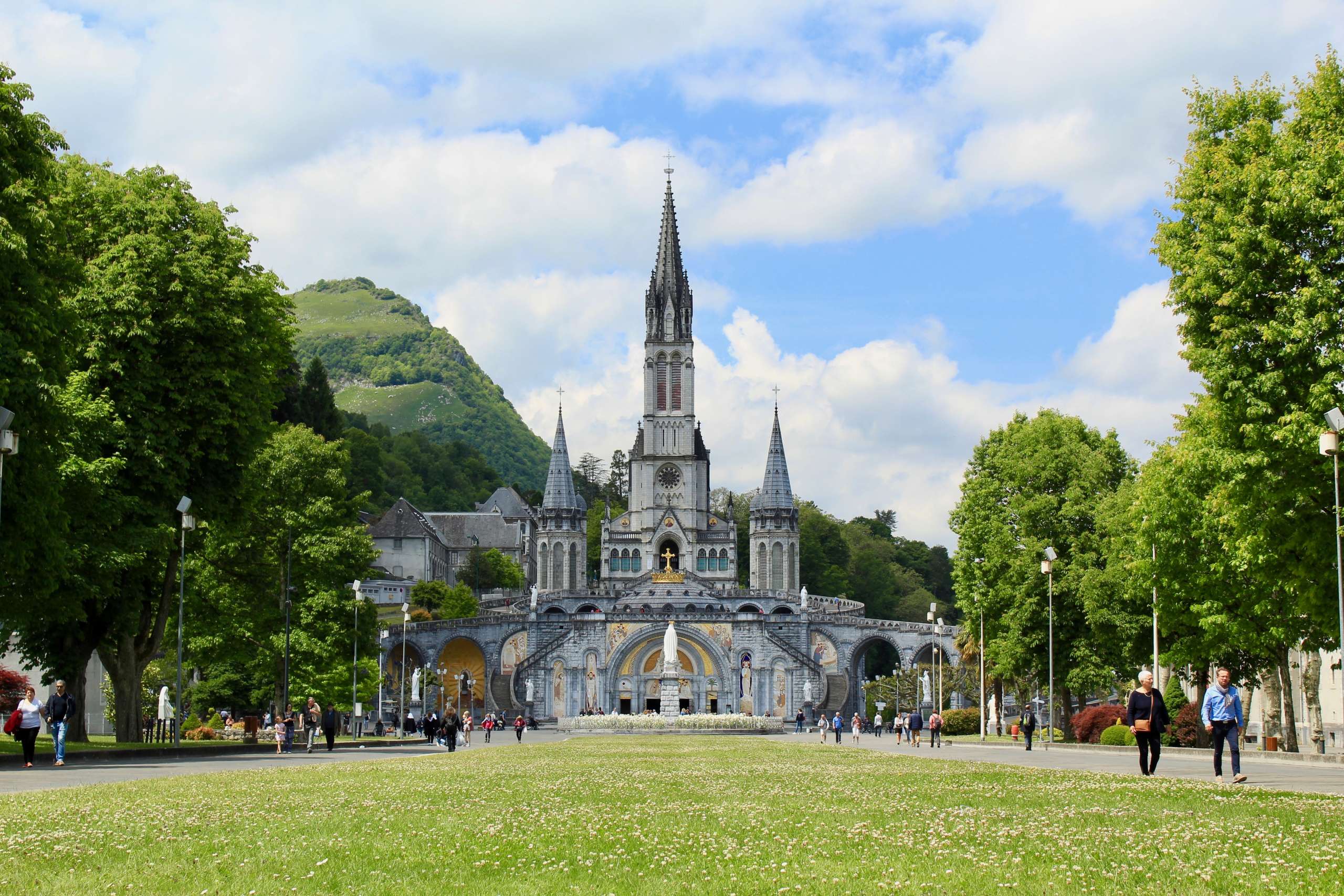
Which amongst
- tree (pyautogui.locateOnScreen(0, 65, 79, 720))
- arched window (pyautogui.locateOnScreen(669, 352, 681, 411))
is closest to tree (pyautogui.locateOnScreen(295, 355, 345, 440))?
arched window (pyautogui.locateOnScreen(669, 352, 681, 411))

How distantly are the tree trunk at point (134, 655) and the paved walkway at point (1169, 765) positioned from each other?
737 inches

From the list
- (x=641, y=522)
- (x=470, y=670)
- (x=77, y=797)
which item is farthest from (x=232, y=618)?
(x=641, y=522)

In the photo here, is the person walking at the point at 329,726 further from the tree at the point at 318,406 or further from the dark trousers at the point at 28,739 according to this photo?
the tree at the point at 318,406

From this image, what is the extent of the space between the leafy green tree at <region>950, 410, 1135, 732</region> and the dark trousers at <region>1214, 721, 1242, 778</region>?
1049 inches

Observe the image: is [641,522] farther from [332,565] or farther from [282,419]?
[332,565]

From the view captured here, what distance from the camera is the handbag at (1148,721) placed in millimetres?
19875

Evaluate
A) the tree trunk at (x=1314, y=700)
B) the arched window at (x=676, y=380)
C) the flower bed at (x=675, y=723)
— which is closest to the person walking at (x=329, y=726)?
the tree trunk at (x=1314, y=700)

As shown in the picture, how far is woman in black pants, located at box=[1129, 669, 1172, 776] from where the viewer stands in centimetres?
1991

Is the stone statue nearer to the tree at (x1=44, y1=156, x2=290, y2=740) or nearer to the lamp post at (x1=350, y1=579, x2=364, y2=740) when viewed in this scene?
the lamp post at (x1=350, y1=579, x2=364, y2=740)

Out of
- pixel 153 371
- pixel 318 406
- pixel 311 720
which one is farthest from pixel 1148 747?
pixel 318 406

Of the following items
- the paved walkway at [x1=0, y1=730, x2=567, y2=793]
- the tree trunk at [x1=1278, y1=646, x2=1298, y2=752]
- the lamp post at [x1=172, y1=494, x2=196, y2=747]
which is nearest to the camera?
the paved walkway at [x1=0, y1=730, x2=567, y2=793]

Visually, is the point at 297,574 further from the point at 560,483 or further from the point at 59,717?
the point at 560,483

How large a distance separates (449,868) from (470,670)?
101207 millimetres

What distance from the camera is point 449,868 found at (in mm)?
9266
